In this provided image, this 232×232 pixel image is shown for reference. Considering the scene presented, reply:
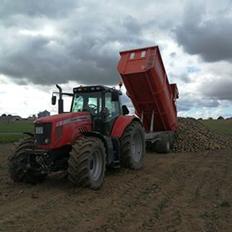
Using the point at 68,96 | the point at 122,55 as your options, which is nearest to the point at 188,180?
the point at 68,96

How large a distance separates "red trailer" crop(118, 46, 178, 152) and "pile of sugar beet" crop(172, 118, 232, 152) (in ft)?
4.78

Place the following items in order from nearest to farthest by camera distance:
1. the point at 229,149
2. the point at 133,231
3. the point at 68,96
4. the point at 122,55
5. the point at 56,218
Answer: the point at 133,231 → the point at 56,218 → the point at 68,96 → the point at 122,55 → the point at 229,149

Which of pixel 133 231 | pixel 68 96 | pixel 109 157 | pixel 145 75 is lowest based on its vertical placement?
pixel 133 231

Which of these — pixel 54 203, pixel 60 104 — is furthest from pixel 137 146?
pixel 54 203

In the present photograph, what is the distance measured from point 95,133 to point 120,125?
1.72 metres

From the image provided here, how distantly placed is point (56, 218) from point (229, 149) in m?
13.9

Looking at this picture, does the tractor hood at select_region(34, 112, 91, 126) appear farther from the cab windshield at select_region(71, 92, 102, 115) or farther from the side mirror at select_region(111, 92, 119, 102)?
the side mirror at select_region(111, 92, 119, 102)

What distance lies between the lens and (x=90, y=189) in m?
9.50

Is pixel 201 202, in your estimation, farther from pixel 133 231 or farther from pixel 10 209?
pixel 10 209

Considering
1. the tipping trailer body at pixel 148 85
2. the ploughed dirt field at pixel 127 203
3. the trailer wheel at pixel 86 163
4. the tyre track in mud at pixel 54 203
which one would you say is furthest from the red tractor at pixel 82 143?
the tipping trailer body at pixel 148 85

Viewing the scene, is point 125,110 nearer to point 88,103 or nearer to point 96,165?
point 88,103

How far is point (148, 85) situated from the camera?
15.2 metres

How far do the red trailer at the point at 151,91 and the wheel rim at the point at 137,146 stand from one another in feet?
7.76

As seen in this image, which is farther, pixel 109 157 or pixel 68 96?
pixel 68 96
